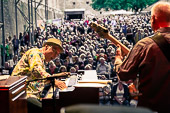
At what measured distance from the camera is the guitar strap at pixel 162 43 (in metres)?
3.30

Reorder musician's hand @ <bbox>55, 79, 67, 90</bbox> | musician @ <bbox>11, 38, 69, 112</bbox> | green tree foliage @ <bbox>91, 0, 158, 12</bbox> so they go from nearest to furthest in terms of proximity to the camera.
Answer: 1. musician's hand @ <bbox>55, 79, 67, 90</bbox>
2. musician @ <bbox>11, 38, 69, 112</bbox>
3. green tree foliage @ <bbox>91, 0, 158, 12</bbox>

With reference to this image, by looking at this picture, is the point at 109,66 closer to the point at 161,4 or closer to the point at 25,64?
the point at 25,64

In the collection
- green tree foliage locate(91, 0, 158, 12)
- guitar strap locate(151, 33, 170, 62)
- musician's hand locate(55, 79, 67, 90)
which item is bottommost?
musician's hand locate(55, 79, 67, 90)

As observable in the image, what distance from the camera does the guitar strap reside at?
330 cm

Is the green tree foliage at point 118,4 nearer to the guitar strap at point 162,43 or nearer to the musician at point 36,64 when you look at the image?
the musician at point 36,64

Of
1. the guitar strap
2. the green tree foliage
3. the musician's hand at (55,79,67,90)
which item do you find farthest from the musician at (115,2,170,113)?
the green tree foliage

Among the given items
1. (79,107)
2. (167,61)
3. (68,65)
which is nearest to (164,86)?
(167,61)

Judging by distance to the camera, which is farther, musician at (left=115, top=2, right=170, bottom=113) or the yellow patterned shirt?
the yellow patterned shirt

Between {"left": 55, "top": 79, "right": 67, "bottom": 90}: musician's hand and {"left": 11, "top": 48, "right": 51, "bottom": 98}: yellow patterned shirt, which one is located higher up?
{"left": 11, "top": 48, "right": 51, "bottom": 98}: yellow patterned shirt

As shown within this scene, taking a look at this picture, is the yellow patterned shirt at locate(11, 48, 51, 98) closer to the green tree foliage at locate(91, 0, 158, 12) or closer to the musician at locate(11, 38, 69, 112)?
the musician at locate(11, 38, 69, 112)

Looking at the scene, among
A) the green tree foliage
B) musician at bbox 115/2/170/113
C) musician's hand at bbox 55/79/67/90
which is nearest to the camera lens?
musician at bbox 115/2/170/113

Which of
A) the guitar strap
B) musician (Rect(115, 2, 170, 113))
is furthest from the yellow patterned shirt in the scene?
the guitar strap

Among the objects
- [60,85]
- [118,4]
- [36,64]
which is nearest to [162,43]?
[60,85]

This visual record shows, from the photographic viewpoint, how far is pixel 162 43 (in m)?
3.32
